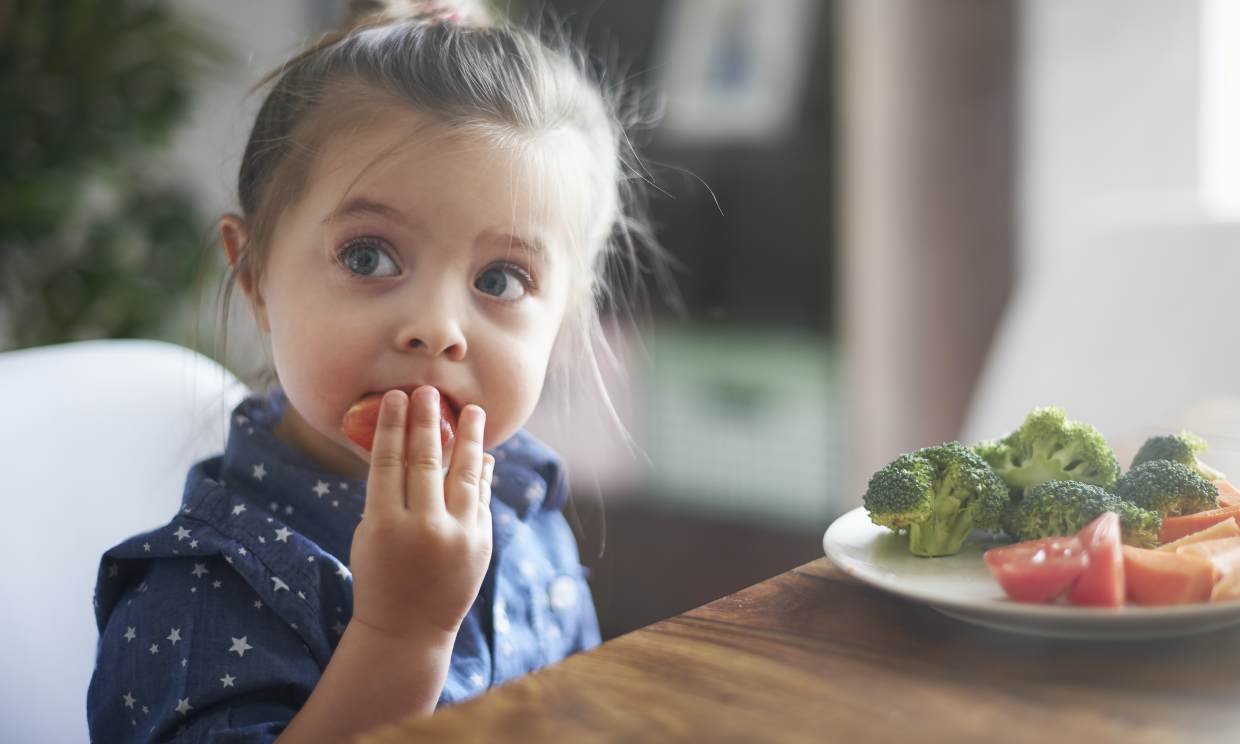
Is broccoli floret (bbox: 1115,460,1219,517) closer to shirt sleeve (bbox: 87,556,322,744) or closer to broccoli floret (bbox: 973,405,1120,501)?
broccoli floret (bbox: 973,405,1120,501)

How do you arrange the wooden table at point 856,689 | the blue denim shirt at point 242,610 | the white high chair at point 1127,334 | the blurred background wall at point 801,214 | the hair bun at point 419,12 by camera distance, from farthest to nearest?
the blurred background wall at point 801,214, the white high chair at point 1127,334, the hair bun at point 419,12, the blue denim shirt at point 242,610, the wooden table at point 856,689

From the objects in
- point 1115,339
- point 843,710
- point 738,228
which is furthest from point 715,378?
point 843,710

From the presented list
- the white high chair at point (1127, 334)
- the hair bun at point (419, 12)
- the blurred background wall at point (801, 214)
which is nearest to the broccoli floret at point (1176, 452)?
the white high chair at point (1127, 334)

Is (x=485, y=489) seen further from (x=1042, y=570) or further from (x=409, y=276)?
(x=1042, y=570)

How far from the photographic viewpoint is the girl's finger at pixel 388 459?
767 mm

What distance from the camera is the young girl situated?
0.79 m

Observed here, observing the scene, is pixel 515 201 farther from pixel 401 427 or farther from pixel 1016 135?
pixel 1016 135

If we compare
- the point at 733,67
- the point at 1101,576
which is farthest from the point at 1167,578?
the point at 733,67

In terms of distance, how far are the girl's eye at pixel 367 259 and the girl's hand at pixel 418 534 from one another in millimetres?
146

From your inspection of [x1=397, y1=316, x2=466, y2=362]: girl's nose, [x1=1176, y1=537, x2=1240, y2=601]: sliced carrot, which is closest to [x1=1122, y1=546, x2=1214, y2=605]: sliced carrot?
[x1=1176, y1=537, x2=1240, y2=601]: sliced carrot

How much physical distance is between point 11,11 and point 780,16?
173 cm

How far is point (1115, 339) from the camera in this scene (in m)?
1.42

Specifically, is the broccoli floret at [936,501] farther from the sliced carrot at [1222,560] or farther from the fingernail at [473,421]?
the fingernail at [473,421]

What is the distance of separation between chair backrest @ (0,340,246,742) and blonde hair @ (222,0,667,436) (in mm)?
142
